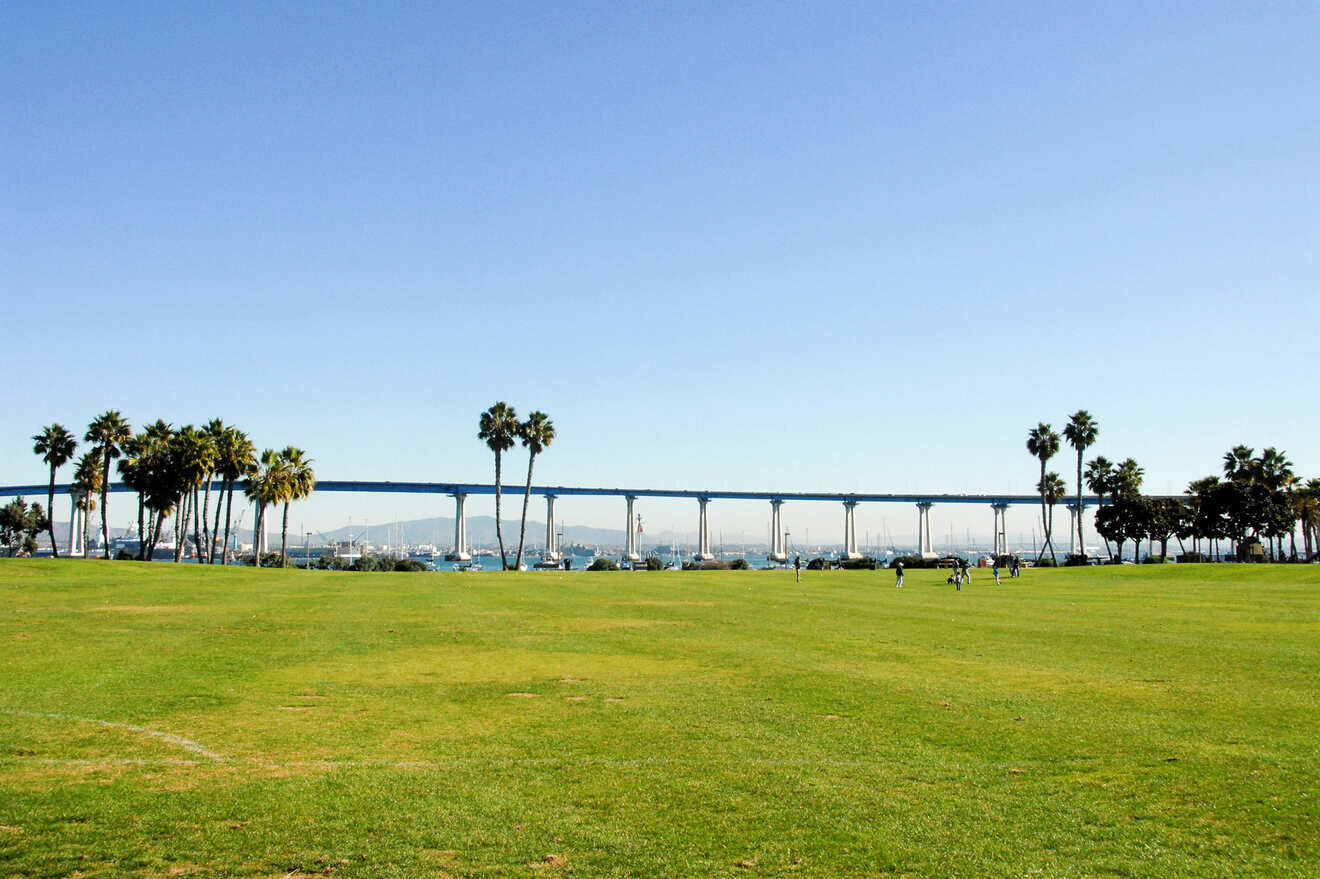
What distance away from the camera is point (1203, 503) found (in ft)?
377

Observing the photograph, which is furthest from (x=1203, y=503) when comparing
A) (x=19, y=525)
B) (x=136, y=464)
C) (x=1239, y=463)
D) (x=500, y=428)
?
(x=19, y=525)

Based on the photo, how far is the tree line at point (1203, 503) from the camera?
109000 millimetres

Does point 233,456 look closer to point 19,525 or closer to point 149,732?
point 19,525

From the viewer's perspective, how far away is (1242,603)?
37.5 metres

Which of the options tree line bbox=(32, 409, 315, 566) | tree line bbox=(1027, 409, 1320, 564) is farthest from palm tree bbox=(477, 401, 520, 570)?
tree line bbox=(1027, 409, 1320, 564)

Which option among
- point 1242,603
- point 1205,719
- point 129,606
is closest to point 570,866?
point 1205,719

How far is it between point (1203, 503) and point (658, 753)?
123 meters

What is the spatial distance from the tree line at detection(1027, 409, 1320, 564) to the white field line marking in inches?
4290

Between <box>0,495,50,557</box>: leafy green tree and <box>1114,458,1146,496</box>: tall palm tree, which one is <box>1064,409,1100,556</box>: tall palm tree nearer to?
<box>1114,458,1146,496</box>: tall palm tree

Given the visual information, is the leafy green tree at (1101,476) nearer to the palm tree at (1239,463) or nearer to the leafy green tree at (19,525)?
the palm tree at (1239,463)

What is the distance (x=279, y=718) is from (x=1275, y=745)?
13102mm

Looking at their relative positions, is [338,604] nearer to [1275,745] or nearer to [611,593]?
[611,593]

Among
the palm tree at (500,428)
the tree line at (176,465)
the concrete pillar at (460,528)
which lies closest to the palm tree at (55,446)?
the tree line at (176,465)

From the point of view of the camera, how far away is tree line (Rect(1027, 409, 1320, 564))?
10900cm
